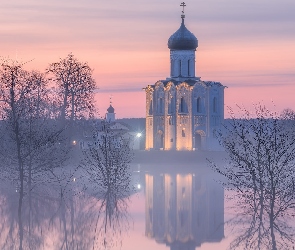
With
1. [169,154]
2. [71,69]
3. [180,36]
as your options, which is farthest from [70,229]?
[180,36]

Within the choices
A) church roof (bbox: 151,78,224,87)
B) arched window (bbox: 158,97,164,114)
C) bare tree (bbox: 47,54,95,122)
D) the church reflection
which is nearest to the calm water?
the church reflection

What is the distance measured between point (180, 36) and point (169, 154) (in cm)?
1583

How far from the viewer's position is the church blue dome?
95.2 meters

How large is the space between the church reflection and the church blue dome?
42.5m

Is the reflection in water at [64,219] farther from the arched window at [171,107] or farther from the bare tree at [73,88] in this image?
the arched window at [171,107]

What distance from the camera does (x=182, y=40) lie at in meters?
95.2

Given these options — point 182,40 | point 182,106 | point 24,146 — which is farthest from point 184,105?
point 24,146

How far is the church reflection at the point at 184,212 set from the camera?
85.2ft

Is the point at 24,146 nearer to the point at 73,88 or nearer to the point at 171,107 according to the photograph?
the point at 73,88

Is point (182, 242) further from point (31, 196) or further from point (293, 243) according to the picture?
point (31, 196)

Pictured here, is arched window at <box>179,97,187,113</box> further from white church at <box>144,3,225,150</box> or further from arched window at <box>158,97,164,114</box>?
arched window at <box>158,97,164,114</box>

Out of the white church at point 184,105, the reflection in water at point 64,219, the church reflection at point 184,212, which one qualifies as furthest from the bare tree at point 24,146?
the white church at point 184,105

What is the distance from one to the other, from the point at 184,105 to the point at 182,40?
7055mm

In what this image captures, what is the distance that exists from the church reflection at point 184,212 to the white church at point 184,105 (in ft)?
133
